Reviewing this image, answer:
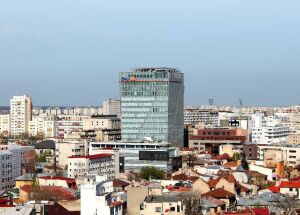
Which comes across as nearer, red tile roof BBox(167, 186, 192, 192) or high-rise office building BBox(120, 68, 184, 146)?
red tile roof BBox(167, 186, 192, 192)

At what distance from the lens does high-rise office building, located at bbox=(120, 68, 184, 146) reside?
78812 mm

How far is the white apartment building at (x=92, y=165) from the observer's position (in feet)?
186

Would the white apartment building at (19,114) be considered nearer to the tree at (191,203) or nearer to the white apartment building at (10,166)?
the white apartment building at (10,166)

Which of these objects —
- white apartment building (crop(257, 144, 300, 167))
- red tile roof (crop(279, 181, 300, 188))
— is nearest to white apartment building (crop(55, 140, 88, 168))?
white apartment building (crop(257, 144, 300, 167))

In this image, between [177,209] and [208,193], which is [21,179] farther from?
[177,209]

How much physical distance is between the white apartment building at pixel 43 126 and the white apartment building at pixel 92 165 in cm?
6126

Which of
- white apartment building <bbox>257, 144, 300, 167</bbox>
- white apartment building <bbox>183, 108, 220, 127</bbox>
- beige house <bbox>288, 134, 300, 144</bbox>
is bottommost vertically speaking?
white apartment building <bbox>257, 144, 300, 167</bbox>

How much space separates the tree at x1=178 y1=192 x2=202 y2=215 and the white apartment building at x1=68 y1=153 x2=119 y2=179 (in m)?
19.7

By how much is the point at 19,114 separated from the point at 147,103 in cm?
5439

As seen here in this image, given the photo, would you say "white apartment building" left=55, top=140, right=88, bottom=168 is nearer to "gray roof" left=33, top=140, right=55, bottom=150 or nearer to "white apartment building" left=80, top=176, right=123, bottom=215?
"gray roof" left=33, top=140, right=55, bottom=150

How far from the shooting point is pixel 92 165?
57.6 meters

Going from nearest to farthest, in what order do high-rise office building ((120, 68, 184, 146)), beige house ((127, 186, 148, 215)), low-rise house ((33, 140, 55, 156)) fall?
beige house ((127, 186, 148, 215)) < high-rise office building ((120, 68, 184, 146)) < low-rise house ((33, 140, 55, 156))

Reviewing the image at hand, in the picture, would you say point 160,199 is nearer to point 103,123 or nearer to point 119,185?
point 119,185

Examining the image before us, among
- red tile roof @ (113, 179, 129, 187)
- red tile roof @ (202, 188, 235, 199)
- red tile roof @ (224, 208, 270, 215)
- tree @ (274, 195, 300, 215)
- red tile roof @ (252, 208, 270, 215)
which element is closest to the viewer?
red tile roof @ (224, 208, 270, 215)
